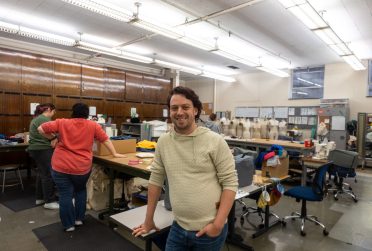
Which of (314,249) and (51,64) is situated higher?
(51,64)

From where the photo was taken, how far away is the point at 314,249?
109 inches

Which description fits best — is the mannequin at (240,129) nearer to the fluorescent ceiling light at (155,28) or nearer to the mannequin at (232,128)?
the mannequin at (232,128)

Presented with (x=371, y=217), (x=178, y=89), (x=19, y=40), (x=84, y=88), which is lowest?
(x=371, y=217)

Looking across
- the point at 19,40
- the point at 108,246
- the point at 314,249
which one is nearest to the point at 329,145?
the point at 314,249

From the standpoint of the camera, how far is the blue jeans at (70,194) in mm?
2779

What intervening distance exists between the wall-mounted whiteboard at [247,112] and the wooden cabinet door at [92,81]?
5626 mm

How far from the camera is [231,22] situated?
507cm

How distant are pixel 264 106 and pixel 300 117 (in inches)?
57.3

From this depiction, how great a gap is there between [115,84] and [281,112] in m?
6.01

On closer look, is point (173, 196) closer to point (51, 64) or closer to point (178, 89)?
point (178, 89)

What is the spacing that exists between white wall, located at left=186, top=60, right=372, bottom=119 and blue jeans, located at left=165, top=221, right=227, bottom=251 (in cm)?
850

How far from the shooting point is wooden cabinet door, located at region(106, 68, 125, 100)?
7.68 m

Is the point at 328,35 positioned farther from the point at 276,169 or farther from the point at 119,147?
the point at 119,147

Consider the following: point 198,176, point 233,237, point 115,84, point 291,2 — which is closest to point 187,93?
point 198,176
